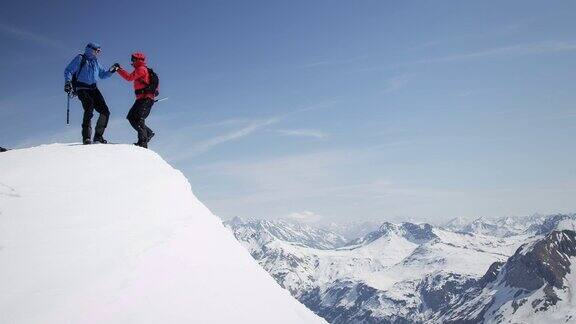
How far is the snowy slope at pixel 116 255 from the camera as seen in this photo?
176 inches

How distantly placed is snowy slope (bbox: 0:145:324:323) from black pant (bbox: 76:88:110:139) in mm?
3691

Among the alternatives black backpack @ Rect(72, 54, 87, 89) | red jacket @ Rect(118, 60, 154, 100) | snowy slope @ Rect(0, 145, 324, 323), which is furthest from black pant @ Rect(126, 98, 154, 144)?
snowy slope @ Rect(0, 145, 324, 323)

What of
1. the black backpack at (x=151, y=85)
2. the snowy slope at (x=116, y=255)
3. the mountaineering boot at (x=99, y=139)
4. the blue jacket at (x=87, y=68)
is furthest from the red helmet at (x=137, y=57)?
the snowy slope at (x=116, y=255)

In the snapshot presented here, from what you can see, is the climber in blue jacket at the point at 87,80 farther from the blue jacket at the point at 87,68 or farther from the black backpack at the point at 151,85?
the black backpack at the point at 151,85

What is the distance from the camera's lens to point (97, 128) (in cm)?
1280

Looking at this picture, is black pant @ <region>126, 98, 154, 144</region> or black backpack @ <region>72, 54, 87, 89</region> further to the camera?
black pant @ <region>126, 98, 154, 144</region>

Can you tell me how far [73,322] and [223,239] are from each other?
3566mm

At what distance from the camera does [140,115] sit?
42.6ft

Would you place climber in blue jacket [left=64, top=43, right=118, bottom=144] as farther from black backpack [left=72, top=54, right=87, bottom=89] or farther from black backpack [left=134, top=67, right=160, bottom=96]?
black backpack [left=134, top=67, right=160, bottom=96]

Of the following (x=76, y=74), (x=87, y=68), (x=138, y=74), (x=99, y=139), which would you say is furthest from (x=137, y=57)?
(x=99, y=139)

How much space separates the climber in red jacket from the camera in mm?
12461

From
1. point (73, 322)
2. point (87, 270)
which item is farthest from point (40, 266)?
point (73, 322)

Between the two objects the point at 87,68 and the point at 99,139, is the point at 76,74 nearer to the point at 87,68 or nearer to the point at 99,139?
the point at 87,68

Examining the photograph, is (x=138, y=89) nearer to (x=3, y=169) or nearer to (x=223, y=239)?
(x=3, y=169)
